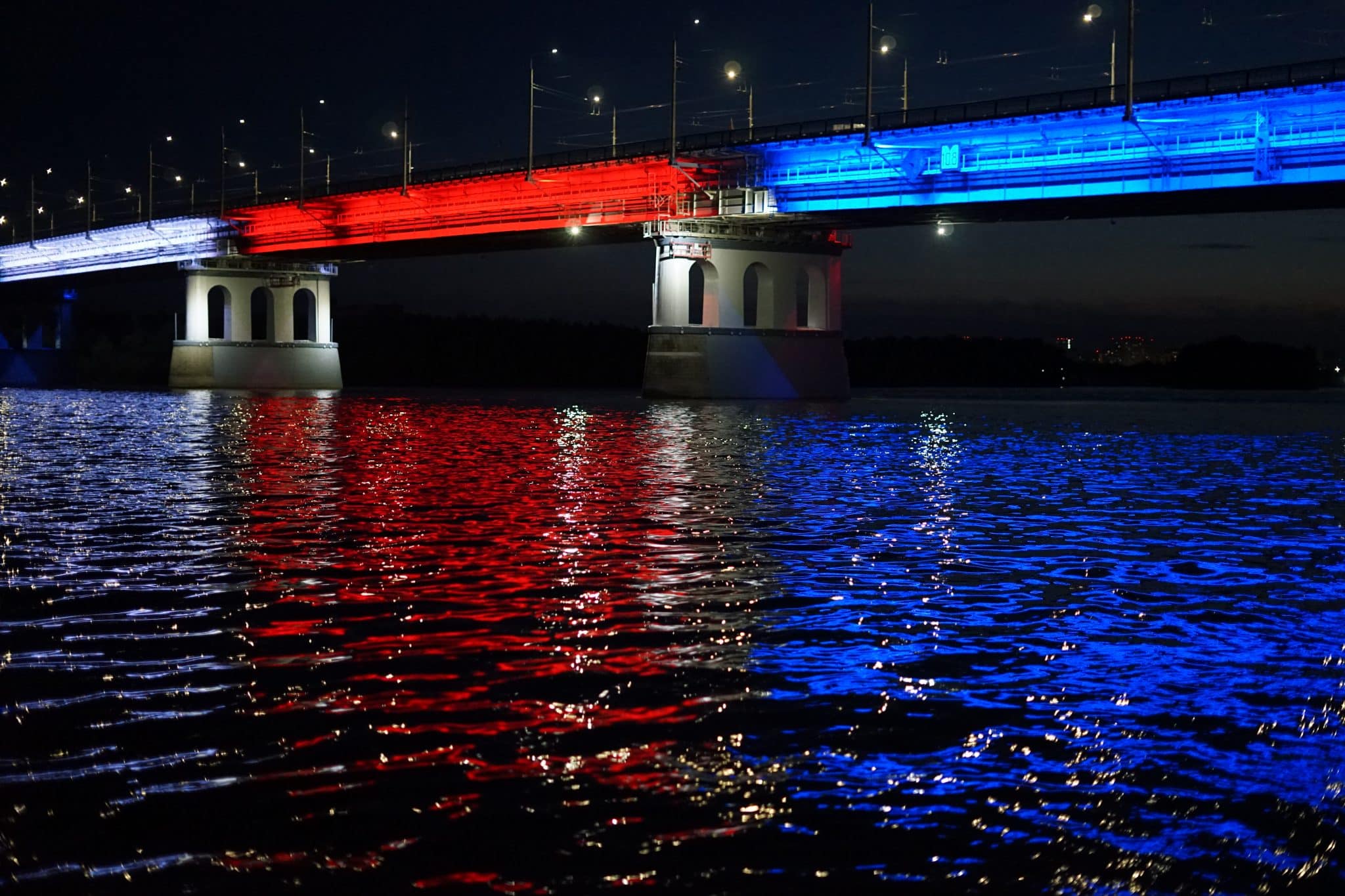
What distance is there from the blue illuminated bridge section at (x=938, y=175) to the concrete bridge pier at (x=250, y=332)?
1508 centimetres

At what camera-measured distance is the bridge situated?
Result: 185ft

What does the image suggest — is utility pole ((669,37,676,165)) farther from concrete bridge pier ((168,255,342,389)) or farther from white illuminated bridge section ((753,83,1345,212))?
concrete bridge pier ((168,255,342,389))

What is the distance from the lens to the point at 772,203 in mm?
71250

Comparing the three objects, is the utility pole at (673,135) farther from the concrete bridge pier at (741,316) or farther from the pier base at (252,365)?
the pier base at (252,365)

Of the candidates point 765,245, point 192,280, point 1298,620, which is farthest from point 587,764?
point 192,280

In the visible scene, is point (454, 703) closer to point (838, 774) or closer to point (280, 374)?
point (838, 774)

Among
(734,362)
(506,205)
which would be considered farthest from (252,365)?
(734,362)

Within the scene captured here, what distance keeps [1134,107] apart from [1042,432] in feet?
52.2

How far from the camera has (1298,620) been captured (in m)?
11.6

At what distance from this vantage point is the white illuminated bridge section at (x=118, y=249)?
105 m

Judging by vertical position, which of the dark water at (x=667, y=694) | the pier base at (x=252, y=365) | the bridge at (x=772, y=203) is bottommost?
the dark water at (x=667, y=694)

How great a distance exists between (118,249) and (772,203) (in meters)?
64.7

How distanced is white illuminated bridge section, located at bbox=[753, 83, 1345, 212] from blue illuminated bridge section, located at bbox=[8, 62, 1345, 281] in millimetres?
67

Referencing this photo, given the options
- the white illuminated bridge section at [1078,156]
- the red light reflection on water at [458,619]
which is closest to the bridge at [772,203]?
the white illuminated bridge section at [1078,156]
